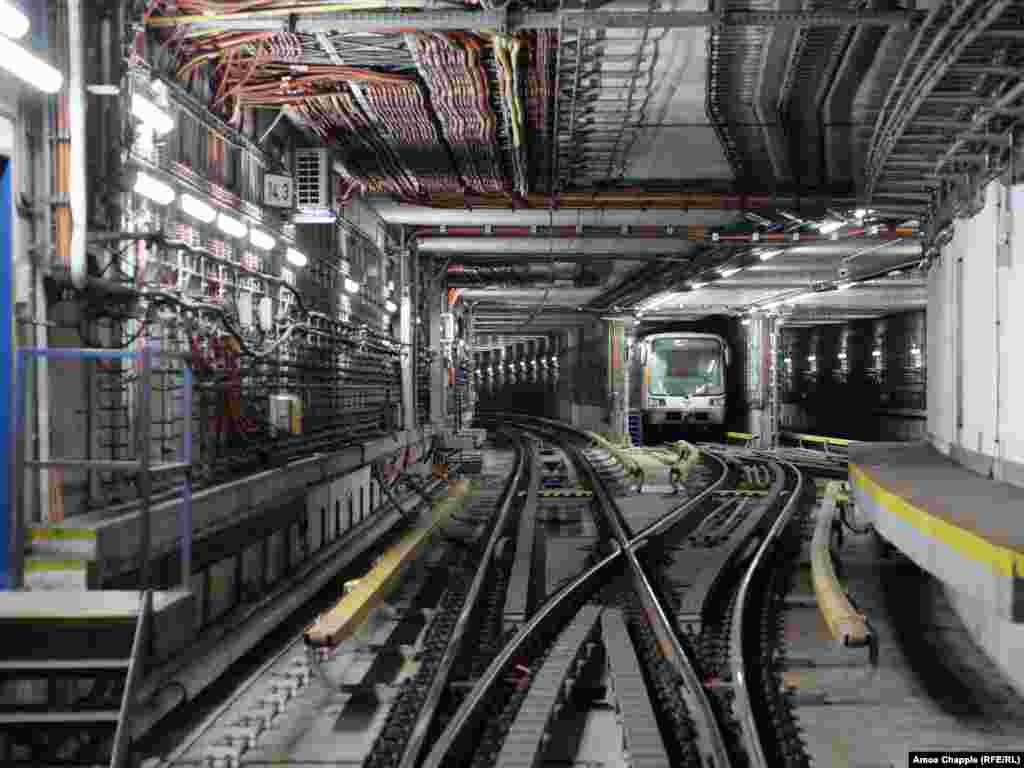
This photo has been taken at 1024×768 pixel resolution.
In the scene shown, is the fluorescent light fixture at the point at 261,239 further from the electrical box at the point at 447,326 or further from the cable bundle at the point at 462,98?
the electrical box at the point at 447,326

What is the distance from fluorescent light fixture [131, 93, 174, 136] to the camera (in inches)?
251

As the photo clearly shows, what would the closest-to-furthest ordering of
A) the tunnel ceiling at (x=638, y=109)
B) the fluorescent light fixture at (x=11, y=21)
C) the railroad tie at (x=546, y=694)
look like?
1. the fluorescent light fixture at (x=11, y=21)
2. the railroad tie at (x=546, y=694)
3. the tunnel ceiling at (x=638, y=109)

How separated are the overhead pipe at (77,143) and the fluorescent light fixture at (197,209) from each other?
1795 mm

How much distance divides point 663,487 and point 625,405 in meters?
9.83

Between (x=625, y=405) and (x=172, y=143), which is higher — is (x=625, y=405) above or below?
below

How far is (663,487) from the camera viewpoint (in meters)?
17.6

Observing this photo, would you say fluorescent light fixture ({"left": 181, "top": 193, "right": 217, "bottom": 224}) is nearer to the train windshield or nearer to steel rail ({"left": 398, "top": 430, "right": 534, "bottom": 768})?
steel rail ({"left": 398, "top": 430, "right": 534, "bottom": 768})

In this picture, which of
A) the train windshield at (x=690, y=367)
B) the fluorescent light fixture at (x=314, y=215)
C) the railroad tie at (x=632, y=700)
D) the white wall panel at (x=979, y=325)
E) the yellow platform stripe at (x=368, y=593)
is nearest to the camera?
the railroad tie at (x=632, y=700)

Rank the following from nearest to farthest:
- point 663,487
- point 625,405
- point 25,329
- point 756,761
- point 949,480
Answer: point 756,761, point 25,329, point 949,480, point 663,487, point 625,405

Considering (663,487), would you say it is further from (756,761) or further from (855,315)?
(855,315)

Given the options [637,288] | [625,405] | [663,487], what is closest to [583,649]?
[663,487]

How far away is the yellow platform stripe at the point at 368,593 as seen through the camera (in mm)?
5977

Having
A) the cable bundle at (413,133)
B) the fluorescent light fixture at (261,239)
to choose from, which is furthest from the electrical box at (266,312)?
the cable bundle at (413,133)

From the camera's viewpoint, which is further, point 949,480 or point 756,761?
point 949,480
